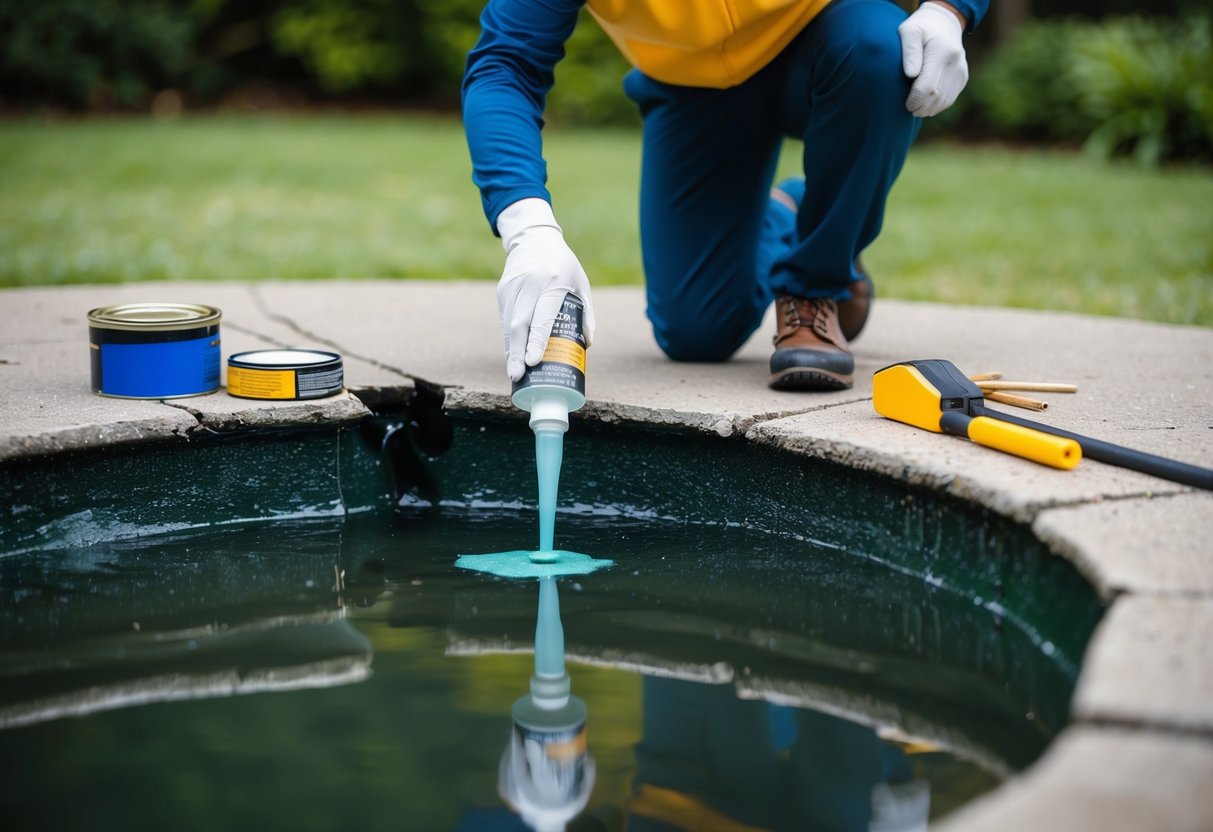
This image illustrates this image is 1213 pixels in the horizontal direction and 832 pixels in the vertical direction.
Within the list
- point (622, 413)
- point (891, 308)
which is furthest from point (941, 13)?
point (891, 308)

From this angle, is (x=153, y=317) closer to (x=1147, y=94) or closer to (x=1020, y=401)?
(x=1020, y=401)

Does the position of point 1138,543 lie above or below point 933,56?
below

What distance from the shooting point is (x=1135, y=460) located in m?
1.66

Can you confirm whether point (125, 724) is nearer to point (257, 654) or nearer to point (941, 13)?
point (257, 654)

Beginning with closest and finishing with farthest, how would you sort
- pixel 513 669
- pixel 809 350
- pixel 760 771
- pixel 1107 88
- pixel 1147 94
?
pixel 760 771 < pixel 513 669 < pixel 809 350 < pixel 1147 94 < pixel 1107 88

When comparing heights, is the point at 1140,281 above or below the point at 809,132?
below

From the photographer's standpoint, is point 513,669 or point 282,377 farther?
point 282,377

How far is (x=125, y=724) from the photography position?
137cm

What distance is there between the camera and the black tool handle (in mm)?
1598

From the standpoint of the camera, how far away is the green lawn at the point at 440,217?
12.5 ft

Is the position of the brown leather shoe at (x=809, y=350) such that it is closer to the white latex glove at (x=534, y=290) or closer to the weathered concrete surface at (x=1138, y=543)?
the white latex glove at (x=534, y=290)

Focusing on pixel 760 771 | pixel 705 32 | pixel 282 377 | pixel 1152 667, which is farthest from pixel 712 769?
pixel 705 32

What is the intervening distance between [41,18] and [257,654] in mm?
8709

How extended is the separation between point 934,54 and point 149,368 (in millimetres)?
1345
